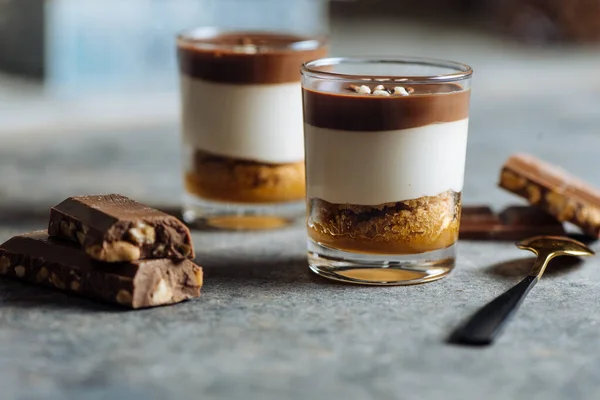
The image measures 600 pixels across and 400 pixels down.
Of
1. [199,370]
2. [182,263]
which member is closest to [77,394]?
[199,370]

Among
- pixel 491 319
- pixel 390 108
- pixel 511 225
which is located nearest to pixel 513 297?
pixel 491 319

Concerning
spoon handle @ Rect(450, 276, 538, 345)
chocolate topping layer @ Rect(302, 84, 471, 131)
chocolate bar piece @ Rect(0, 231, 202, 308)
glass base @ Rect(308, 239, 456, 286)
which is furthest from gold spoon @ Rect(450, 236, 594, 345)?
chocolate bar piece @ Rect(0, 231, 202, 308)

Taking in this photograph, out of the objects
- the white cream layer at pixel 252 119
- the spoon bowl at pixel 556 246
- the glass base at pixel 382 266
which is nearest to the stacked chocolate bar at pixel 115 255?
the glass base at pixel 382 266

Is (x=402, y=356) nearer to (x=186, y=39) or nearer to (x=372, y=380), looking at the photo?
(x=372, y=380)

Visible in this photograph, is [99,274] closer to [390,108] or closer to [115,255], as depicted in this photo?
[115,255]

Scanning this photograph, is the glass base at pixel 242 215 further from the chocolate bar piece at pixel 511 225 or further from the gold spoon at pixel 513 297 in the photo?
the gold spoon at pixel 513 297
